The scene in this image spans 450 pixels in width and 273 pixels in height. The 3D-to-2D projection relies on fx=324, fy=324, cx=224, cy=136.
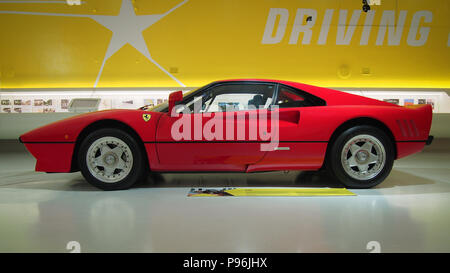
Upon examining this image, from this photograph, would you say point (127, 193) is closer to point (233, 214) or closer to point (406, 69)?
point (233, 214)

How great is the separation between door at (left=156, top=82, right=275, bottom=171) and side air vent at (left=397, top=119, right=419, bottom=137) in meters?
1.30

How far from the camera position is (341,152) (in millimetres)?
2973

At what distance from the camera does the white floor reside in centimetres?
181

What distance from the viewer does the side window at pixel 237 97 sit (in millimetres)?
3055

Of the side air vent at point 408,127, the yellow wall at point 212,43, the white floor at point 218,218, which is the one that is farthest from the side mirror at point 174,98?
the yellow wall at point 212,43

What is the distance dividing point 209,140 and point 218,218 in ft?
2.89

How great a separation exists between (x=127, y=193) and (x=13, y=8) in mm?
6618

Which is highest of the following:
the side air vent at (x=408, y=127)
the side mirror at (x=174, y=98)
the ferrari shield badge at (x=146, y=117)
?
the side mirror at (x=174, y=98)

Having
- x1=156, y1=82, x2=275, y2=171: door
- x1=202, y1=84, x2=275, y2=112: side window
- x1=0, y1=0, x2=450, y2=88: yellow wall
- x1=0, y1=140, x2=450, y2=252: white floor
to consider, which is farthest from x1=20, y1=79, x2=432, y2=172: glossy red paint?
x1=0, y1=0, x2=450, y2=88: yellow wall

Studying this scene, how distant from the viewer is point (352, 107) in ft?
9.96

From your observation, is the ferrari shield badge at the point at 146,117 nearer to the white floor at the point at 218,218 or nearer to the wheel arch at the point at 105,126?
the wheel arch at the point at 105,126

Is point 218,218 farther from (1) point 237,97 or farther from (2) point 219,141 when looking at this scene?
(1) point 237,97

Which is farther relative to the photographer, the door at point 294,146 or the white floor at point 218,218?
the door at point 294,146

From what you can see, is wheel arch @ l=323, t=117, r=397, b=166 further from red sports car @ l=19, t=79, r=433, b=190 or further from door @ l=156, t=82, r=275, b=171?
door @ l=156, t=82, r=275, b=171
